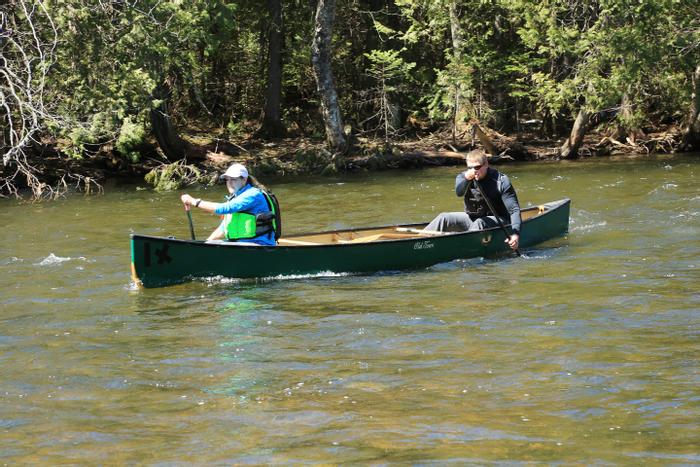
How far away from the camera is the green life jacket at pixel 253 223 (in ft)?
36.4

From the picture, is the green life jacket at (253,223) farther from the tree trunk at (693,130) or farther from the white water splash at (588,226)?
the tree trunk at (693,130)

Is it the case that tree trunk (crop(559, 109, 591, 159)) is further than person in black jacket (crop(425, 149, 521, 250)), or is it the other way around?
tree trunk (crop(559, 109, 591, 159))

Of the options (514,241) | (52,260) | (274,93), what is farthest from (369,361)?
(274,93)

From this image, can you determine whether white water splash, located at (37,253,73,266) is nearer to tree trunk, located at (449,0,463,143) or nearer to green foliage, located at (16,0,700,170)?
green foliage, located at (16,0,700,170)

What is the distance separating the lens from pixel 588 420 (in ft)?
20.7

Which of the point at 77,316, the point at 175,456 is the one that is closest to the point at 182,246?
the point at 77,316

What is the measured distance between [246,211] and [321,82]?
14.1 meters

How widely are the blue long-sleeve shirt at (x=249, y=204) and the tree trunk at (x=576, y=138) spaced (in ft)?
47.9

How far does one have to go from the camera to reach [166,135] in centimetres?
2319

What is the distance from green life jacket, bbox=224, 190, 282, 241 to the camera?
1110 centimetres

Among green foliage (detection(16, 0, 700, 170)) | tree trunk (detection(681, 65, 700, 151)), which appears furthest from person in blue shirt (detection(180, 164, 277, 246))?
tree trunk (detection(681, 65, 700, 151))

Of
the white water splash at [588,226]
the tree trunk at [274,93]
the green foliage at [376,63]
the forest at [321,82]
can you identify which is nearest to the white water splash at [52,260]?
the forest at [321,82]

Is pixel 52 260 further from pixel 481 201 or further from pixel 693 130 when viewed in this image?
pixel 693 130

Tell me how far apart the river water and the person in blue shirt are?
0.58m
